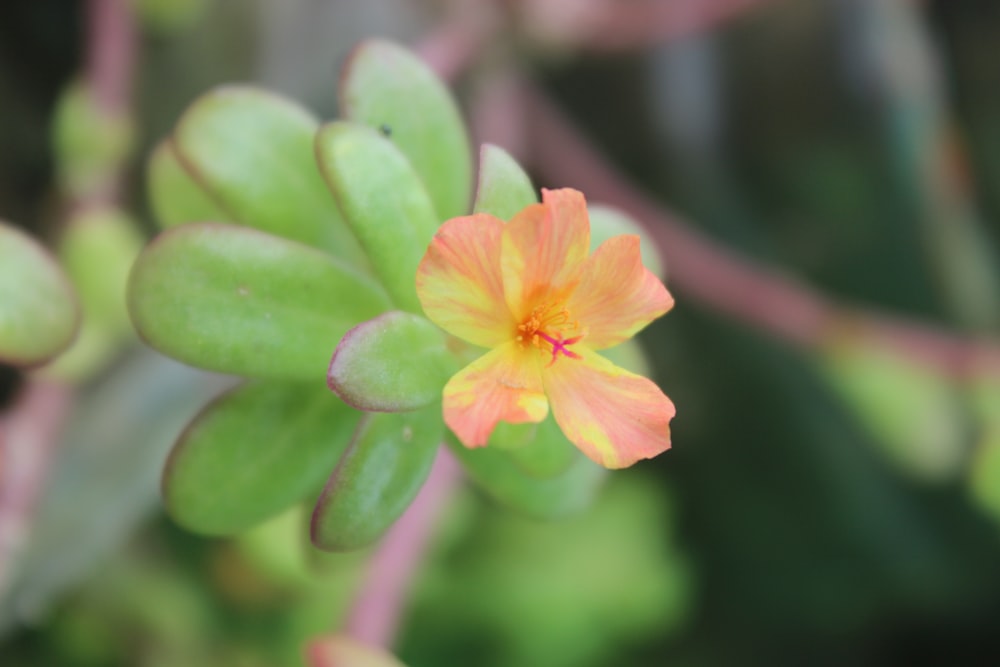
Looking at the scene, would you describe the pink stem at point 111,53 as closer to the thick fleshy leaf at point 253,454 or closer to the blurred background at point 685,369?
the blurred background at point 685,369

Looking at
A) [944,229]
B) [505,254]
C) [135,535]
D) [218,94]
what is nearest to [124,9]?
[218,94]

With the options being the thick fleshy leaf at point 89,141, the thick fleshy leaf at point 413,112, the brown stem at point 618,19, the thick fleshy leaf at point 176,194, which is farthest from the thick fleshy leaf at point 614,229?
the brown stem at point 618,19

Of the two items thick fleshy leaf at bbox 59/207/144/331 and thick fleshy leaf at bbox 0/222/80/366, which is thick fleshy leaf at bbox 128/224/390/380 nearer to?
thick fleshy leaf at bbox 0/222/80/366

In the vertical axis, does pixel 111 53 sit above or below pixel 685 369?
above

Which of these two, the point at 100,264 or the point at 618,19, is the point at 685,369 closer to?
the point at 618,19

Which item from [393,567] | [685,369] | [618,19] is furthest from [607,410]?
[685,369]
